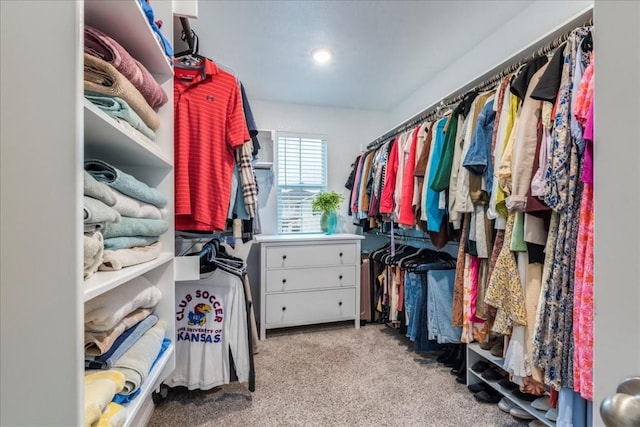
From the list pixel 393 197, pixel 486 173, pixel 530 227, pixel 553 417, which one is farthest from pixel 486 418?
pixel 393 197

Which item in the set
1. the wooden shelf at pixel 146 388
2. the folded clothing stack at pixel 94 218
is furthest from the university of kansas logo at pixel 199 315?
the folded clothing stack at pixel 94 218

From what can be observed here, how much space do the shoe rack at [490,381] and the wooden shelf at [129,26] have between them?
204cm

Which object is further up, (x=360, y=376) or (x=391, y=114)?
(x=391, y=114)

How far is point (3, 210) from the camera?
429mm

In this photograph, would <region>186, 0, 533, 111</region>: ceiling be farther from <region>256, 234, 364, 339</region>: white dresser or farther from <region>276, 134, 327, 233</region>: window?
<region>256, 234, 364, 339</region>: white dresser

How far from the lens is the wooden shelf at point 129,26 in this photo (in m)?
0.80

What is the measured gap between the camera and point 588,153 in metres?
0.97

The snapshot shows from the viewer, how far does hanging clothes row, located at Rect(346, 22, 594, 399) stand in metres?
1.02

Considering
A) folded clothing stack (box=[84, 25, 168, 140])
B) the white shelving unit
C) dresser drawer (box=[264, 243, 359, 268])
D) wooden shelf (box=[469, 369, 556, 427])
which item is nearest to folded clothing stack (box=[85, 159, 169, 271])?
folded clothing stack (box=[84, 25, 168, 140])

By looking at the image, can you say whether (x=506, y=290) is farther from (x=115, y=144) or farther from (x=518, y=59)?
(x=115, y=144)

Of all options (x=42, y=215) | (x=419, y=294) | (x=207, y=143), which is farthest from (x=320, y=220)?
(x=42, y=215)

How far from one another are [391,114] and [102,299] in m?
3.28

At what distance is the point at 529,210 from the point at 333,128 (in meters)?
2.43

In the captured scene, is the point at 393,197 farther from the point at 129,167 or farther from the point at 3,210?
the point at 3,210
